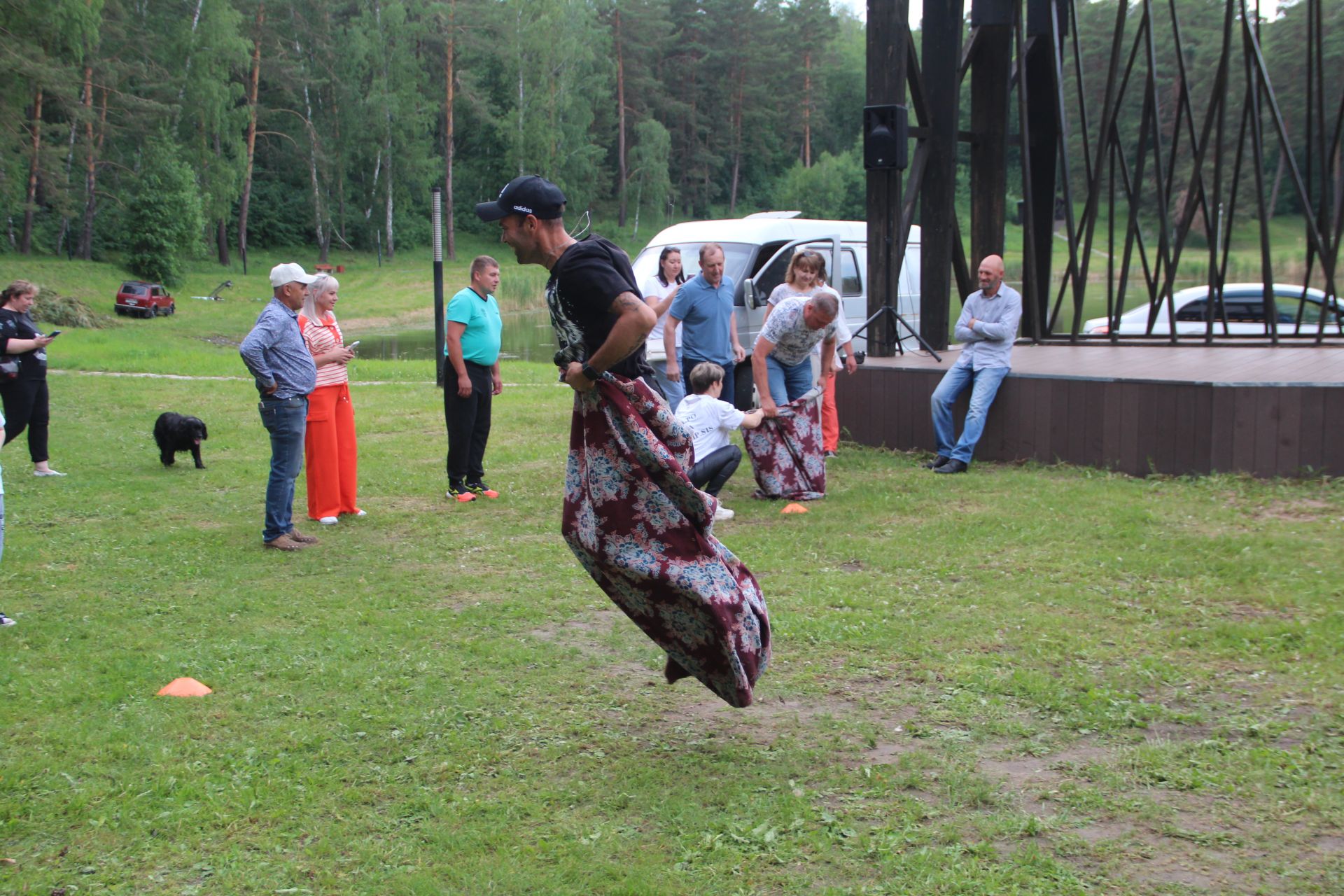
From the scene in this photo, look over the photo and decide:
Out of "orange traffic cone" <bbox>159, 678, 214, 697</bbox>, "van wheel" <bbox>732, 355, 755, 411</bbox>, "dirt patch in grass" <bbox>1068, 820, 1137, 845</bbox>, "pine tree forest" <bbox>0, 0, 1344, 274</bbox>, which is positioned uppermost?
"pine tree forest" <bbox>0, 0, 1344, 274</bbox>

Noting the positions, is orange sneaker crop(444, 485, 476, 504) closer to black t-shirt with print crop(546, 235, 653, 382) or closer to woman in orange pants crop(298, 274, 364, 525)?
woman in orange pants crop(298, 274, 364, 525)

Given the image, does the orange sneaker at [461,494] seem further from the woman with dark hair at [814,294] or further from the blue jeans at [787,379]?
the woman with dark hair at [814,294]

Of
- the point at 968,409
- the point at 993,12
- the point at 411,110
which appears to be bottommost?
the point at 968,409

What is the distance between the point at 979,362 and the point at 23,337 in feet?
26.8

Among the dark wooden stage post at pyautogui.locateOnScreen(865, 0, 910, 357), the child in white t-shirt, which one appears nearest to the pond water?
the dark wooden stage post at pyautogui.locateOnScreen(865, 0, 910, 357)

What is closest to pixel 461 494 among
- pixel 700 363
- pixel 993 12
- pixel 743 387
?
pixel 700 363

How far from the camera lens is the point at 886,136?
1134cm

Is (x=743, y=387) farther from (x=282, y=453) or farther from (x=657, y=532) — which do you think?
(x=657, y=532)

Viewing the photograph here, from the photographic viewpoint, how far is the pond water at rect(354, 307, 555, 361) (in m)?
28.8

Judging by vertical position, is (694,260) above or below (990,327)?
above

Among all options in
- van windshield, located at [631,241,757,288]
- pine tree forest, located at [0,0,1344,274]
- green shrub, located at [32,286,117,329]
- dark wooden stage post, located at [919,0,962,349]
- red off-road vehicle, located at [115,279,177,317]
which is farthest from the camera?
pine tree forest, located at [0,0,1344,274]

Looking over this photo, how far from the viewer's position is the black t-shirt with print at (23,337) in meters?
9.73

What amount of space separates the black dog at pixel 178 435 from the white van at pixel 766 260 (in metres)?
4.71

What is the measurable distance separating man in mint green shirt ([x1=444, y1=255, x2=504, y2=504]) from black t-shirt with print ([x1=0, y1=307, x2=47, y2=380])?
12.5 ft
